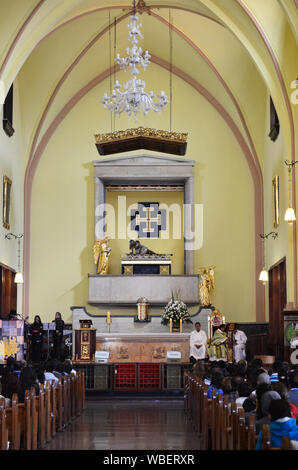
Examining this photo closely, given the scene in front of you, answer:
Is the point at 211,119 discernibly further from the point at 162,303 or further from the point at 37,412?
the point at 37,412

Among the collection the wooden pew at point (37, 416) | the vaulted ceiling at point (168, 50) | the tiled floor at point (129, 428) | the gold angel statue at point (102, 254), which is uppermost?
the vaulted ceiling at point (168, 50)

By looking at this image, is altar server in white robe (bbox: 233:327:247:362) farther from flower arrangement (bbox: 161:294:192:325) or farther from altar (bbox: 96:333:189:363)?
flower arrangement (bbox: 161:294:192:325)

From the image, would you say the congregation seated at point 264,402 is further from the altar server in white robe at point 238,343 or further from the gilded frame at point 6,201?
the gilded frame at point 6,201

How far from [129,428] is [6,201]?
9.59 m

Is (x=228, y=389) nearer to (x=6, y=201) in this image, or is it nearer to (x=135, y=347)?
(x=135, y=347)

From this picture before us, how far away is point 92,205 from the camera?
898 inches

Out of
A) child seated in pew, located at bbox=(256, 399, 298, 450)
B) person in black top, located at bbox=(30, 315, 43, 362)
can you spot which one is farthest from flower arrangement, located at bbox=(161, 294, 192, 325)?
child seated in pew, located at bbox=(256, 399, 298, 450)

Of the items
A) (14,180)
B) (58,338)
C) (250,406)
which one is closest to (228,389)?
(250,406)

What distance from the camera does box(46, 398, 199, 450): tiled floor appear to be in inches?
402

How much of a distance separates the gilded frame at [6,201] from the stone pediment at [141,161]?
3.23m

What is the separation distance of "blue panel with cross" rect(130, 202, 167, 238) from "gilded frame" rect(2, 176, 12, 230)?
166 inches

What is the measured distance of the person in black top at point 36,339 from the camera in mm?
18719

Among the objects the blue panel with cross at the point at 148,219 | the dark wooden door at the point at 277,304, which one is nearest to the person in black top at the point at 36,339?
the blue panel with cross at the point at 148,219
